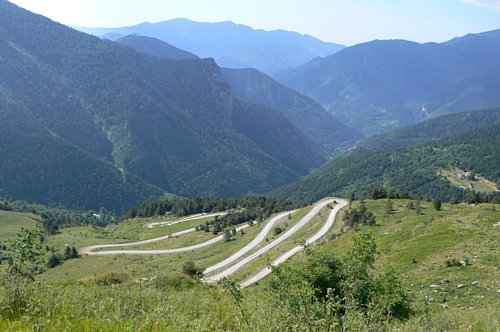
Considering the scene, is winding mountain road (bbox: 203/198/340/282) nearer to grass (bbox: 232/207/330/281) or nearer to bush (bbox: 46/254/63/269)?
grass (bbox: 232/207/330/281)

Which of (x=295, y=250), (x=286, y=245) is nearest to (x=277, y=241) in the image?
(x=286, y=245)

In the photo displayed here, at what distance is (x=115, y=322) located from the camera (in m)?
7.08

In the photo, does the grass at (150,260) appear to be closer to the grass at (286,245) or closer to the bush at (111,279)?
the grass at (286,245)

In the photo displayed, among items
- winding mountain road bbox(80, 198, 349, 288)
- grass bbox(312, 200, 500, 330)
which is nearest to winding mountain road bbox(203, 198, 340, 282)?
winding mountain road bbox(80, 198, 349, 288)

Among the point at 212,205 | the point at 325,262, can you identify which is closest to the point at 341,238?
the point at 325,262

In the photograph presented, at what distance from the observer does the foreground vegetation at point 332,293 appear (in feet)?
23.3

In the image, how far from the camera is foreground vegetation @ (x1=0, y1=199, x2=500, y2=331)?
7109 mm

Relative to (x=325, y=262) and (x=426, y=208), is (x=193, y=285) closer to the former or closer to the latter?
(x=325, y=262)

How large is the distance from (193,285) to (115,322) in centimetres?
1441

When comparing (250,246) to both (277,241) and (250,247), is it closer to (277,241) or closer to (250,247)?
(250,247)

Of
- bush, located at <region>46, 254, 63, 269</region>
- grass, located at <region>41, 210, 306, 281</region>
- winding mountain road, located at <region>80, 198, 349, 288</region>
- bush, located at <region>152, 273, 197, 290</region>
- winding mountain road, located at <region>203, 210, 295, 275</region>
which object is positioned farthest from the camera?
bush, located at <region>46, 254, 63, 269</region>

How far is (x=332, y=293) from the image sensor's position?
7.20 m

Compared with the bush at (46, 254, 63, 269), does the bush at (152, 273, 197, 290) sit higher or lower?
higher

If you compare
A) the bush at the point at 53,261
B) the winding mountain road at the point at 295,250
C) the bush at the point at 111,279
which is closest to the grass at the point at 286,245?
the winding mountain road at the point at 295,250
